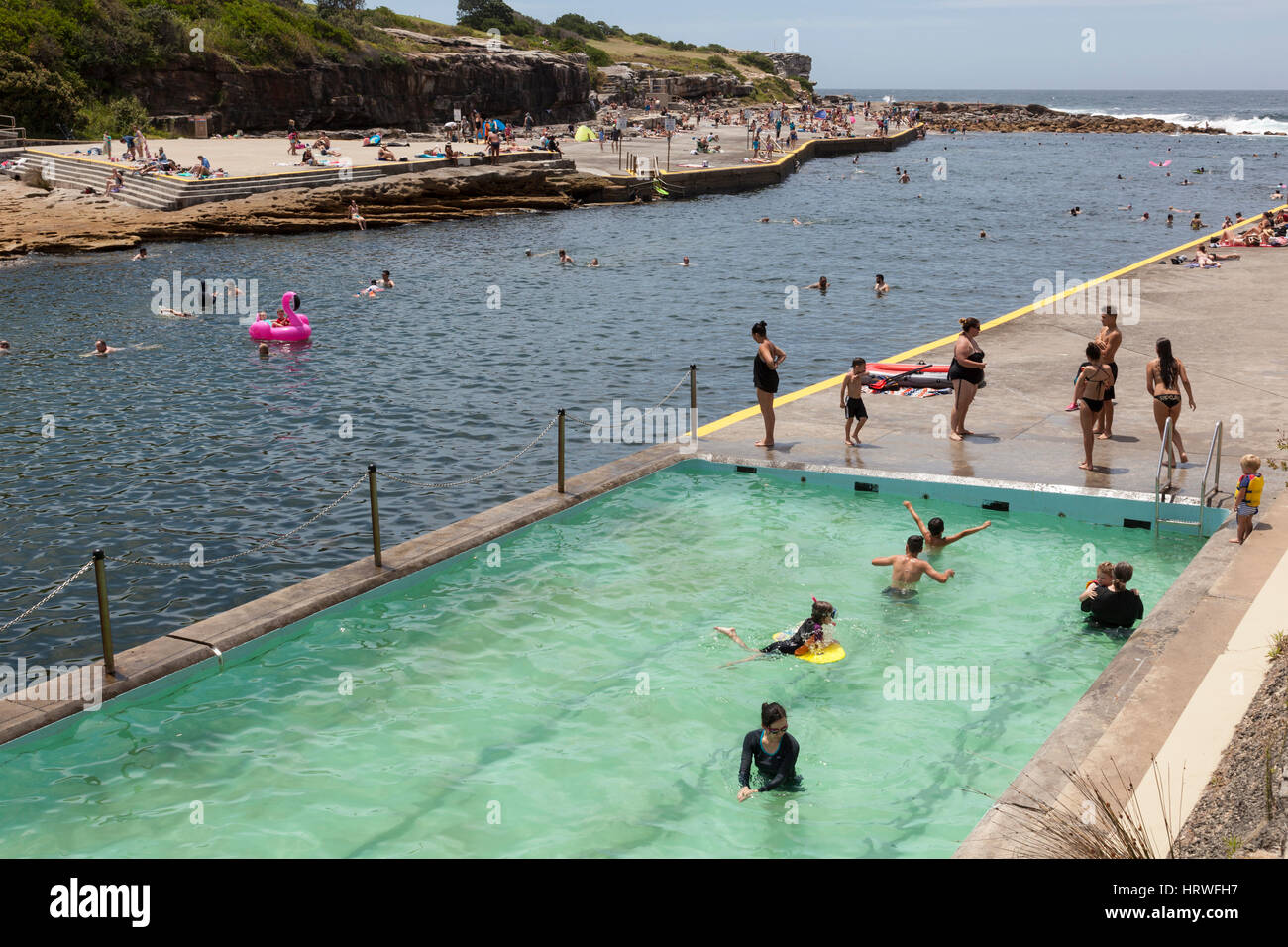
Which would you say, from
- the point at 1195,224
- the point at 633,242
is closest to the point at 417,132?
the point at 633,242

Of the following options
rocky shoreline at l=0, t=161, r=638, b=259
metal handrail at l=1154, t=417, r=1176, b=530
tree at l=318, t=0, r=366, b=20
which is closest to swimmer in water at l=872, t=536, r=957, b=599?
metal handrail at l=1154, t=417, r=1176, b=530

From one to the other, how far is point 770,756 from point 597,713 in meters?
2.01

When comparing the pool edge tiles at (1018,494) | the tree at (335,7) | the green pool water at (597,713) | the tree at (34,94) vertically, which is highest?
the tree at (335,7)

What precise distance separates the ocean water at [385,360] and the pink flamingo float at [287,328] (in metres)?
0.70

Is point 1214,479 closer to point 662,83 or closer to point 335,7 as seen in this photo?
point 335,7

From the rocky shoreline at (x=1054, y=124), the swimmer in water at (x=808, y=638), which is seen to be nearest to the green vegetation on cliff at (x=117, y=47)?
the swimmer in water at (x=808, y=638)

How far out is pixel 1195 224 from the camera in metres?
45.8

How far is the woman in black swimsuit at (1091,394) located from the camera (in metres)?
15.0

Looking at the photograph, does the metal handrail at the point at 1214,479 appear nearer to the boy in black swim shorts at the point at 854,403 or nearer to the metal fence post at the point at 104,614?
the boy in black swim shorts at the point at 854,403

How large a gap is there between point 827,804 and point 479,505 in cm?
890

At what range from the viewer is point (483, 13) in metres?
129

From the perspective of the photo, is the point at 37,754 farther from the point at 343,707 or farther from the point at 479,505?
the point at 479,505
